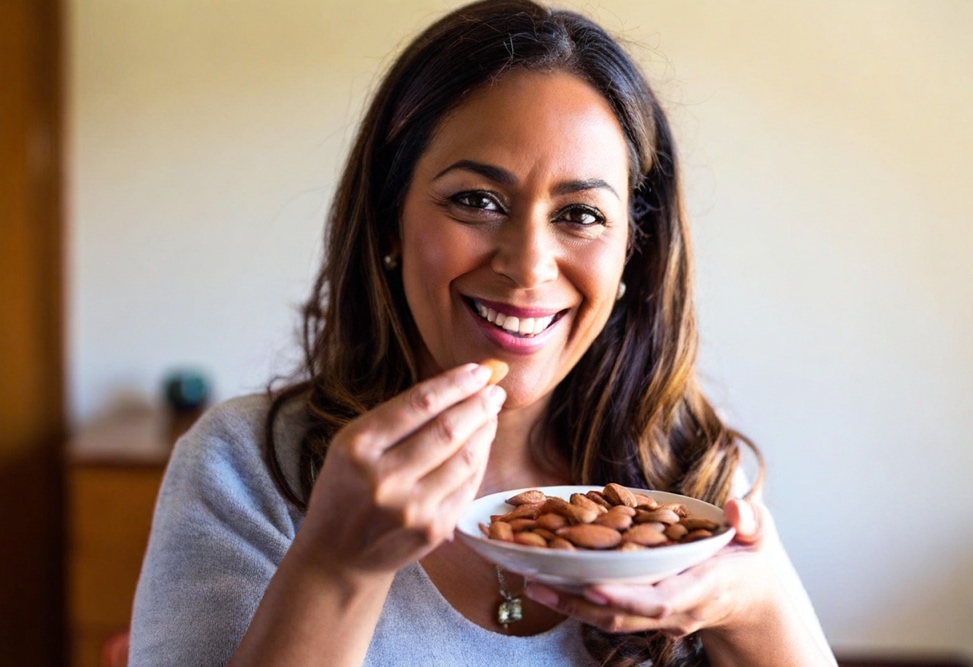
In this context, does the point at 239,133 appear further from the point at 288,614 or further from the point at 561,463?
the point at 288,614

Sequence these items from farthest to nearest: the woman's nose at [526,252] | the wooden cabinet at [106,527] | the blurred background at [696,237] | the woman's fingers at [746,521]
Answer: the blurred background at [696,237] → the wooden cabinet at [106,527] → the woman's nose at [526,252] → the woman's fingers at [746,521]

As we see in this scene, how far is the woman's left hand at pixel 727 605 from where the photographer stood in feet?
3.06

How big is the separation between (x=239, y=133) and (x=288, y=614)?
255 centimetres

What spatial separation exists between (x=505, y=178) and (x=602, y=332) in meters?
0.44

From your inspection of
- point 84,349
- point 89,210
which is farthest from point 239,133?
point 84,349

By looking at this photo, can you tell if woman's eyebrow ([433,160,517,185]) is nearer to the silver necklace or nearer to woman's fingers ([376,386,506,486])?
woman's fingers ([376,386,506,486])

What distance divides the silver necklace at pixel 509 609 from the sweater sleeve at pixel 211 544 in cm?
31

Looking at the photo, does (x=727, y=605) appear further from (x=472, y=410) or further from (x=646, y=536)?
(x=472, y=410)

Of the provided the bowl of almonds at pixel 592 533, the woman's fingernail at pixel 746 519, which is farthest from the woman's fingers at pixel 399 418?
the woman's fingernail at pixel 746 519

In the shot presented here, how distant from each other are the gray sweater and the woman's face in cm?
31

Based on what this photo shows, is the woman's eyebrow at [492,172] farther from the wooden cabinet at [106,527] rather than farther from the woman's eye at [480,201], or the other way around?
the wooden cabinet at [106,527]

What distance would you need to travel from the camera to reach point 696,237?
3199 mm

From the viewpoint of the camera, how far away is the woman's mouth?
130cm

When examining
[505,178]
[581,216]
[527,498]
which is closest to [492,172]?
[505,178]
